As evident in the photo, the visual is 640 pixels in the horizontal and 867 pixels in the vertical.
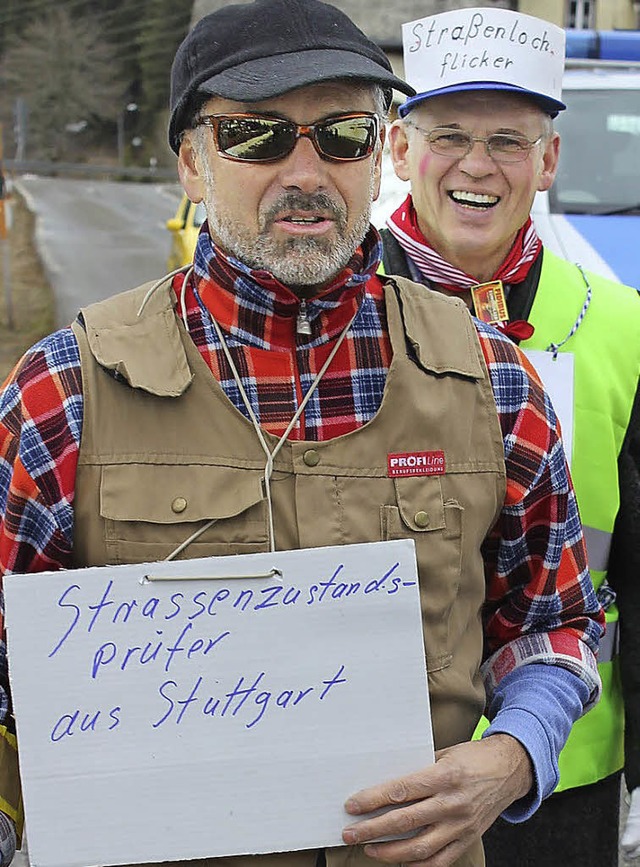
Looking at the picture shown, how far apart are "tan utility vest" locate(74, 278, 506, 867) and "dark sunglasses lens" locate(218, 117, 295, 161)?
238 millimetres

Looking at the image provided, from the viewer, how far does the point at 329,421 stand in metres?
1.64

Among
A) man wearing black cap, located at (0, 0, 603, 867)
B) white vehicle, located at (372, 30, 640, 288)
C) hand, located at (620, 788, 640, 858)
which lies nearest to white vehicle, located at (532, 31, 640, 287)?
white vehicle, located at (372, 30, 640, 288)

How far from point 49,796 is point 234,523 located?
420 mm

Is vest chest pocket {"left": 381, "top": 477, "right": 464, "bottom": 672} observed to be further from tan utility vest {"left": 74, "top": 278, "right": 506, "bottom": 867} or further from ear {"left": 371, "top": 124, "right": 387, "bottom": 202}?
ear {"left": 371, "top": 124, "right": 387, "bottom": 202}

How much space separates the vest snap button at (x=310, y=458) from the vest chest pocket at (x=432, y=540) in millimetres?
116

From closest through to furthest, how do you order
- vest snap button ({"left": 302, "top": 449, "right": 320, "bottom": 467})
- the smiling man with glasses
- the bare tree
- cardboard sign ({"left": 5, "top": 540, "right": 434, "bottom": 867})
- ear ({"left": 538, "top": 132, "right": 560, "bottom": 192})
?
cardboard sign ({"left": 5, "top": 540, "right": 434, "bottom": 867}) → vest snap button ({"left": 302, "top": 449, "right": 320, "bottom": 467}) → the smiling man with glasses → ear ({"left": 538, "top": 132, "right": 560, "bottom": 192}) → the bare tree

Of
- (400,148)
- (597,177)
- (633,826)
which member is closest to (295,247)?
(400,148)

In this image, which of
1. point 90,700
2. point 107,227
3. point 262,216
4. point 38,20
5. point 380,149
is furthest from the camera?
point 38,20

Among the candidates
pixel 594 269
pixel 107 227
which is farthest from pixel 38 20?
pixel 594 269

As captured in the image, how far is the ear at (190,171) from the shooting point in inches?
68.3

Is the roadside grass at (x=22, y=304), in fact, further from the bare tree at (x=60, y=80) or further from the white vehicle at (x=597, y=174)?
the bare tree at (x=60, y=80)

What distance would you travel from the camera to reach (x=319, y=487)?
158 centimetres

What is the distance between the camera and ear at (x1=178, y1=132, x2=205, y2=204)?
5.69 ft

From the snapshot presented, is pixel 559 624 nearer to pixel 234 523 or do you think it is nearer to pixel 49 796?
pixel 234 523
